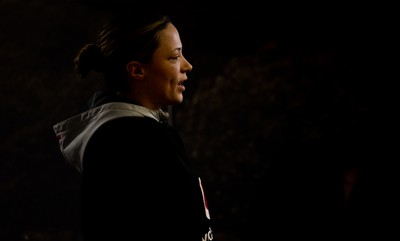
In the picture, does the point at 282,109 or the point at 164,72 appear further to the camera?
the point at 282,109

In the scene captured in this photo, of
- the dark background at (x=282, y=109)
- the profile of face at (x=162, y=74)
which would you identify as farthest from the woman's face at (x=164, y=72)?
the dark background at (x=282, y=109)

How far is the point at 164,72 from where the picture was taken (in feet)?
4.29

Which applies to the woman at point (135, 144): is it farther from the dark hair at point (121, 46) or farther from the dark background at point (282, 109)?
the dark background at point (282, 109)

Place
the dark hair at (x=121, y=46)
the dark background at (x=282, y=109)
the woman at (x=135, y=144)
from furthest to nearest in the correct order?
the dark background at (x=282, y=109), the dark hair at (x=121, y=46), the woman at (x=135, y=144)

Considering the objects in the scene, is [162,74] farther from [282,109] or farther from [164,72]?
[282,109]

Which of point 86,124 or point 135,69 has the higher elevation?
point 135,69

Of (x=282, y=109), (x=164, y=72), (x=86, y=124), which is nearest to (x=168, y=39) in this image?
(x=164, y=72)

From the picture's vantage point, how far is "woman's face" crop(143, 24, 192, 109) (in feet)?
4.25

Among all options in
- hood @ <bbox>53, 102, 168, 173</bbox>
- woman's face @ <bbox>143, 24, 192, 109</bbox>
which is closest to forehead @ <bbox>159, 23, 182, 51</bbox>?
woman's face @ <bbox>143, 24, 192, 109</bbox>

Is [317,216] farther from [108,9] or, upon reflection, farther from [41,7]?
[41,7]

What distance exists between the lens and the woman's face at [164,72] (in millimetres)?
1295

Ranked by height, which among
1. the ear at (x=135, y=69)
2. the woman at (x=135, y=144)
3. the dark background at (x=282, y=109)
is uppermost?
the ear at (x=135, y=69)

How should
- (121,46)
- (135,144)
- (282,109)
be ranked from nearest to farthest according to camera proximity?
(135,144) → (121,46) → (282,109)

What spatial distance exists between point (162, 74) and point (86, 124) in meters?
0.27
